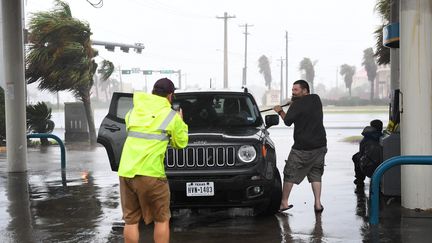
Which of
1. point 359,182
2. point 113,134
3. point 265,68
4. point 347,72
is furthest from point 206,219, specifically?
point 347,72

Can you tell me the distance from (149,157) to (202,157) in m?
2.19

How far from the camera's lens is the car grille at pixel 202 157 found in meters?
7.21

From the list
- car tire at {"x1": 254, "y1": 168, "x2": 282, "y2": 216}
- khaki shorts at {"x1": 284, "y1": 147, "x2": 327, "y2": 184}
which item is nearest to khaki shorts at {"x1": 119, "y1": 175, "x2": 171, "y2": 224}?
car tire at {"x1": 254, "y1": 168, "x2": 282, "y2": 216}

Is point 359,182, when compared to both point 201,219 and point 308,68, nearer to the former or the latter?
point 201,219

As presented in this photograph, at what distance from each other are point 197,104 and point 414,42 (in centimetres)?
304

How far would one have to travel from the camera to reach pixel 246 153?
7258mm

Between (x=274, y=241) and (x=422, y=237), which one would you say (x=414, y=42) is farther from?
(x=274, y=241)

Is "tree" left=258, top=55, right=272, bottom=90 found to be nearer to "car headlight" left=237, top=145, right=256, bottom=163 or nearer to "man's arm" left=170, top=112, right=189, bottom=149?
"car headlight" left=237, top=145, right=256, bottom=163

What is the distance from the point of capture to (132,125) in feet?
16.9

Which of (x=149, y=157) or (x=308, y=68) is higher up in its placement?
(x=308, y=68)

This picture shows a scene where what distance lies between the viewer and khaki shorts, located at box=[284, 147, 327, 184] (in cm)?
781

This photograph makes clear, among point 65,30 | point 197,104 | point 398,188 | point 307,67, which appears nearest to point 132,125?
point 197,104

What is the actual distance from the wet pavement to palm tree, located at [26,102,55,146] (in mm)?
11172

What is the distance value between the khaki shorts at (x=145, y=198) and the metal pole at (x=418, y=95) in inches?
156
